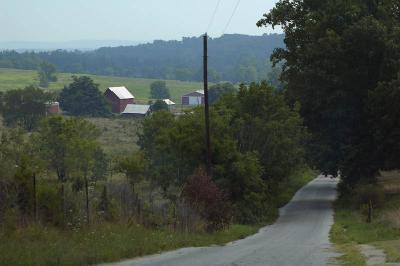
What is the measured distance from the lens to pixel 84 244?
19797 mm

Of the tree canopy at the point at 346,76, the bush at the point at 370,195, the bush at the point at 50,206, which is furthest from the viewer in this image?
the bush at the point at 370,195

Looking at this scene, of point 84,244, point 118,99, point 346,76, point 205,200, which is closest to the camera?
point 84,244

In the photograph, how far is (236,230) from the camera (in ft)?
115

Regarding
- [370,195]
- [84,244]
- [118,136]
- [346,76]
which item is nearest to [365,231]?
[370,195]

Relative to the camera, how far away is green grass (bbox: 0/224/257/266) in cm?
1716

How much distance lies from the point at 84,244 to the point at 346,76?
31633 mm

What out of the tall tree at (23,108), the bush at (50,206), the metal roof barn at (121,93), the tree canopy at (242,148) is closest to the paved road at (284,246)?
the tree canopy at (242,148)

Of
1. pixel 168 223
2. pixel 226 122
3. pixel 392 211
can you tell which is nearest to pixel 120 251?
pixel 168 223

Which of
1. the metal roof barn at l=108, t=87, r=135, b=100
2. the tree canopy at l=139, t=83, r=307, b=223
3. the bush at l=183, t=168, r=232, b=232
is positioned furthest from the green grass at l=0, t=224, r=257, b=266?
the metal roof barn at l=108, t=87, r=135, b=100

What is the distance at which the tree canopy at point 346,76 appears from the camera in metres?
45.4

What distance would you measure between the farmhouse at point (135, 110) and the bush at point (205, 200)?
128 m

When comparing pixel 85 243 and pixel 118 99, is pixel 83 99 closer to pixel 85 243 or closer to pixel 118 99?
pixel 118 99

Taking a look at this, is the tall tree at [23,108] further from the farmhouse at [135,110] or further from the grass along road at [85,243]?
the grass along road at [85,243]

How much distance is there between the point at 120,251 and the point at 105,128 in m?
112
